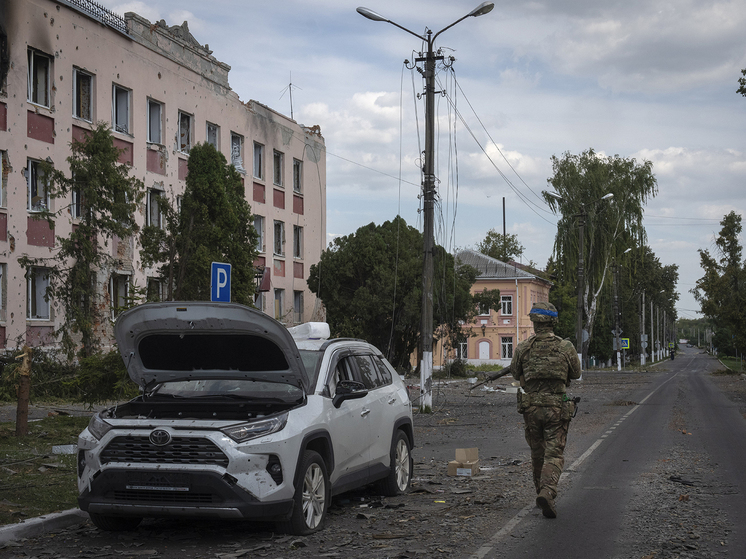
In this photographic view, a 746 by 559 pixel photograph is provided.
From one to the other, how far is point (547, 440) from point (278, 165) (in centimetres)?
3068

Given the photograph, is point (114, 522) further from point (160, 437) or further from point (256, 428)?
point (256, 428)

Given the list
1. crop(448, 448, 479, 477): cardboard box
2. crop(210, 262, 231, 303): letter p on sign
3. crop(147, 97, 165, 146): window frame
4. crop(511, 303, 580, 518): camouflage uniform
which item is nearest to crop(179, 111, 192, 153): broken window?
crop(147, 97, 165, 146): window frame

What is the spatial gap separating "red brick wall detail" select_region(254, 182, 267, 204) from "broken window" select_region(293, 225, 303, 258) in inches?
125

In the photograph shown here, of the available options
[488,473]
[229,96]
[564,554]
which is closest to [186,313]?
[564,554]

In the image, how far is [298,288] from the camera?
128 ft

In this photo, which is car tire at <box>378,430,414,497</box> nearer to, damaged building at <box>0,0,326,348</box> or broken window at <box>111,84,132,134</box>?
damaged building at <box>0,0,326,348</box>

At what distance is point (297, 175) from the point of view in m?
39.1

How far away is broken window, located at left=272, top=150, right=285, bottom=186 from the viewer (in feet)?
123

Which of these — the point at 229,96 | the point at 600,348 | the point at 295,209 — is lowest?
the point at 600,348

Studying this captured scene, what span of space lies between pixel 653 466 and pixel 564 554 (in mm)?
5613

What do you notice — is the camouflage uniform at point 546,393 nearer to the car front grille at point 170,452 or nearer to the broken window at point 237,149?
the car front grille at point 170,452

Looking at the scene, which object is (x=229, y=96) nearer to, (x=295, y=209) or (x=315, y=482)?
(x=295, y=209)

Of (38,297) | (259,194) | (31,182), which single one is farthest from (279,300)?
(31,182)

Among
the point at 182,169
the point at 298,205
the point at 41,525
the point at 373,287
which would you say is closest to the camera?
the point at 41,525
